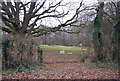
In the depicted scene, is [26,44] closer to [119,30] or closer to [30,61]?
[30,61]

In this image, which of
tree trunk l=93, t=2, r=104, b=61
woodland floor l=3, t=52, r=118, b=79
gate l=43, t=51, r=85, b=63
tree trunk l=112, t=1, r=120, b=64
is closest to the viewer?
woodland floor l=3, t=52, r=118, b=79

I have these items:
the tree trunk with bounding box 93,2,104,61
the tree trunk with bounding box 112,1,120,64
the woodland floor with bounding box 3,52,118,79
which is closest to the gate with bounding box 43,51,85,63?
the tree trunk with bounding box 93,2,104,61

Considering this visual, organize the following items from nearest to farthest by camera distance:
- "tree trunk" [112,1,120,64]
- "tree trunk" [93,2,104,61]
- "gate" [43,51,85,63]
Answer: "tree trunk" [112,1,120,64] → "tree trunk" [93,2,104,61] → "gate" [43,51,85,63]

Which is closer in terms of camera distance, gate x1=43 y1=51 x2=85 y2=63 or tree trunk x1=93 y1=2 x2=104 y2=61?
tree trunk x1=93 y1=2 x2=104 y2=61

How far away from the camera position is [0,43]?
674 centimetres

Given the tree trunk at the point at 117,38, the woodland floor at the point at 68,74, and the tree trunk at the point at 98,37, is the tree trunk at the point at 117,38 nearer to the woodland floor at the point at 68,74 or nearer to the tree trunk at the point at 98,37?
the tree trunk at the point at 98,37

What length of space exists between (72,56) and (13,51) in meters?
7.96

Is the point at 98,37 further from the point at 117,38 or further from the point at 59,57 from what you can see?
the point at 59,57

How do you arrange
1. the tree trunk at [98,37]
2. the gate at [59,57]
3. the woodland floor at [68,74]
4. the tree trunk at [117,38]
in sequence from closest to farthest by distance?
the woodland floor at [68,74] → the tree trunk at [117,38] → the tree trunk at [98,37] → the gate at [59,57]

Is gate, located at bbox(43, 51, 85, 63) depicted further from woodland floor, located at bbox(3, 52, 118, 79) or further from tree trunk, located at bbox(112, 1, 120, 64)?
woodland floor, located at bbox(3, 52, 118, 79)

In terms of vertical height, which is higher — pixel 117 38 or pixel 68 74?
pixel 117 38

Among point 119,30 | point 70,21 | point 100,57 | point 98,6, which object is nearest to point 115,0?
point 98,6

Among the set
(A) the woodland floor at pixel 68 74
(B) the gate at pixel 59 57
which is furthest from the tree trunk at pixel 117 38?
(B) the gate at pixel 59 57

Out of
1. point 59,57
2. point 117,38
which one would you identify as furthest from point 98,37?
point 59,57
